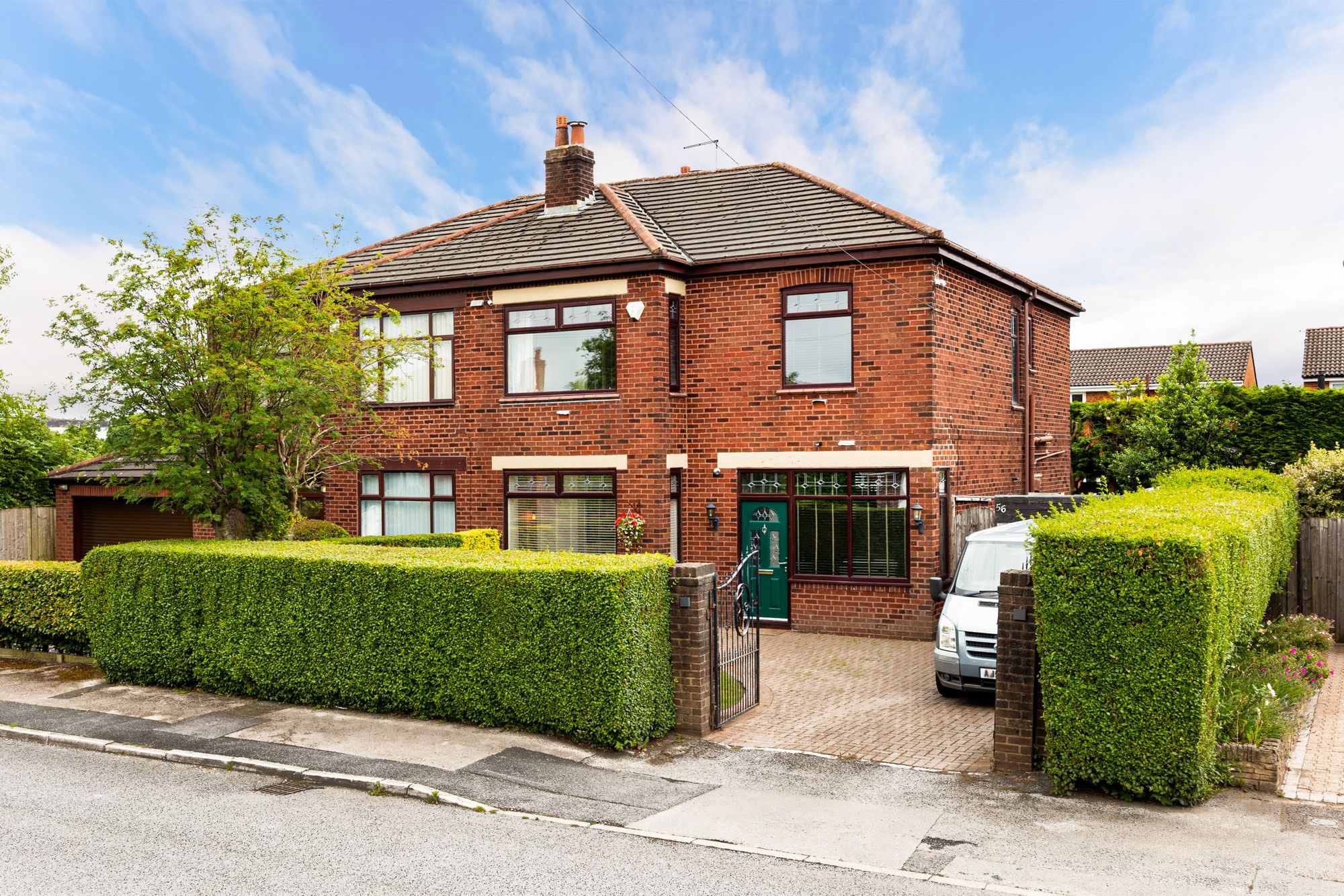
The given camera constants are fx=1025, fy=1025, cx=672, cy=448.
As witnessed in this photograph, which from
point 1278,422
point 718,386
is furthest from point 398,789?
point 1278,422

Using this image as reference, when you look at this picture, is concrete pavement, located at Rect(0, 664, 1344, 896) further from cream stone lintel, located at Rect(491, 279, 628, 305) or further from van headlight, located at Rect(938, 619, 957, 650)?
cream stone lintel, located at Rect(491, 279, 628, 305)

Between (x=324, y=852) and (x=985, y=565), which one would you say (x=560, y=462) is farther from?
(x=324, y=852)

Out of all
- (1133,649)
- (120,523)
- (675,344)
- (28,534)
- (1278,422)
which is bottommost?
(1133,649)

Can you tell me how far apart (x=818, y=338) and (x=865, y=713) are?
7296 mm

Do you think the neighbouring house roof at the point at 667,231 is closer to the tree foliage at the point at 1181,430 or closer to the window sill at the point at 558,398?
the window sill at the point at 558,398

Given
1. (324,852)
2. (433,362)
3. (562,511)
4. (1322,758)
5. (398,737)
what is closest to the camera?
(324,852)

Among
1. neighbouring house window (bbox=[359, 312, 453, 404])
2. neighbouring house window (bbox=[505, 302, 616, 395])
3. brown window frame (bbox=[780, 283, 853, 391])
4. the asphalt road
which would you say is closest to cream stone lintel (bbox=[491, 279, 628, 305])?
neighbouring house window (bbox=[505, 302, 616, 395])

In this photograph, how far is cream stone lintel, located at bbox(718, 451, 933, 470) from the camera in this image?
1606 centimetres

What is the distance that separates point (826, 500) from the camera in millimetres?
16656

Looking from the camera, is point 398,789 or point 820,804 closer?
point 820,804

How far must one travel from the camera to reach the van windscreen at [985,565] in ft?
39.2

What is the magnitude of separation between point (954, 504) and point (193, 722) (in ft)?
36.9

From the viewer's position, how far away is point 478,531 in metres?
17.6

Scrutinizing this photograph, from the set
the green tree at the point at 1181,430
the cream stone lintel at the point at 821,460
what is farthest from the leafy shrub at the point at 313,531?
the green tree at the point at 1181,430
